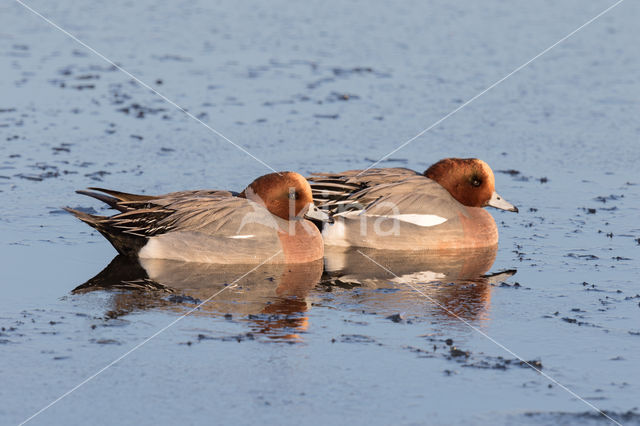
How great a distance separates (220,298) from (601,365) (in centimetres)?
302

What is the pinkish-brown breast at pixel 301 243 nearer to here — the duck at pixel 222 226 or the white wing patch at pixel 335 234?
the duck at pixel 222 226

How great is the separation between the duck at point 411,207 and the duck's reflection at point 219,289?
2.51 ft

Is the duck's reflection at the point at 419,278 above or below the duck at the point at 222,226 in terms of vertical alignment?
below

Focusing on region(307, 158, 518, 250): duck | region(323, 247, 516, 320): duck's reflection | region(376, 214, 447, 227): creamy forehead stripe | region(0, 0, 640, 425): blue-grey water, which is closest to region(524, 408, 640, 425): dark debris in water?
region(0, 0, 640, 425): blue-grey water

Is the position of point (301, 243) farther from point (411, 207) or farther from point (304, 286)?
point (411, 207)

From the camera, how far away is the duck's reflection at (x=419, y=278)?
→ 7.85m

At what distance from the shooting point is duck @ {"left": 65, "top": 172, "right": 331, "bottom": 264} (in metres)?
9.08

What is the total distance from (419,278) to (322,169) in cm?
325

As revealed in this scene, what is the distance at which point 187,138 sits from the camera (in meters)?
12.9

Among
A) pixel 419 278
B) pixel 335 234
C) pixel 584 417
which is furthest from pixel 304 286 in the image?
pixel 584 417

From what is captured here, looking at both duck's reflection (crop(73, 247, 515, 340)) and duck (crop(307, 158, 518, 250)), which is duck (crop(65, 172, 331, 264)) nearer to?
duck's reflection (crop(73, 247, 515, 340))

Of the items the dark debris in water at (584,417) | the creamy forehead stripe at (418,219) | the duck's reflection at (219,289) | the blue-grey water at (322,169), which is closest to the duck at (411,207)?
the creamy forehead stripe at (418,219)

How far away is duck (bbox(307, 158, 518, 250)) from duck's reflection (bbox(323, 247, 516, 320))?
117mm

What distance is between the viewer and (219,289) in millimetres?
8258
